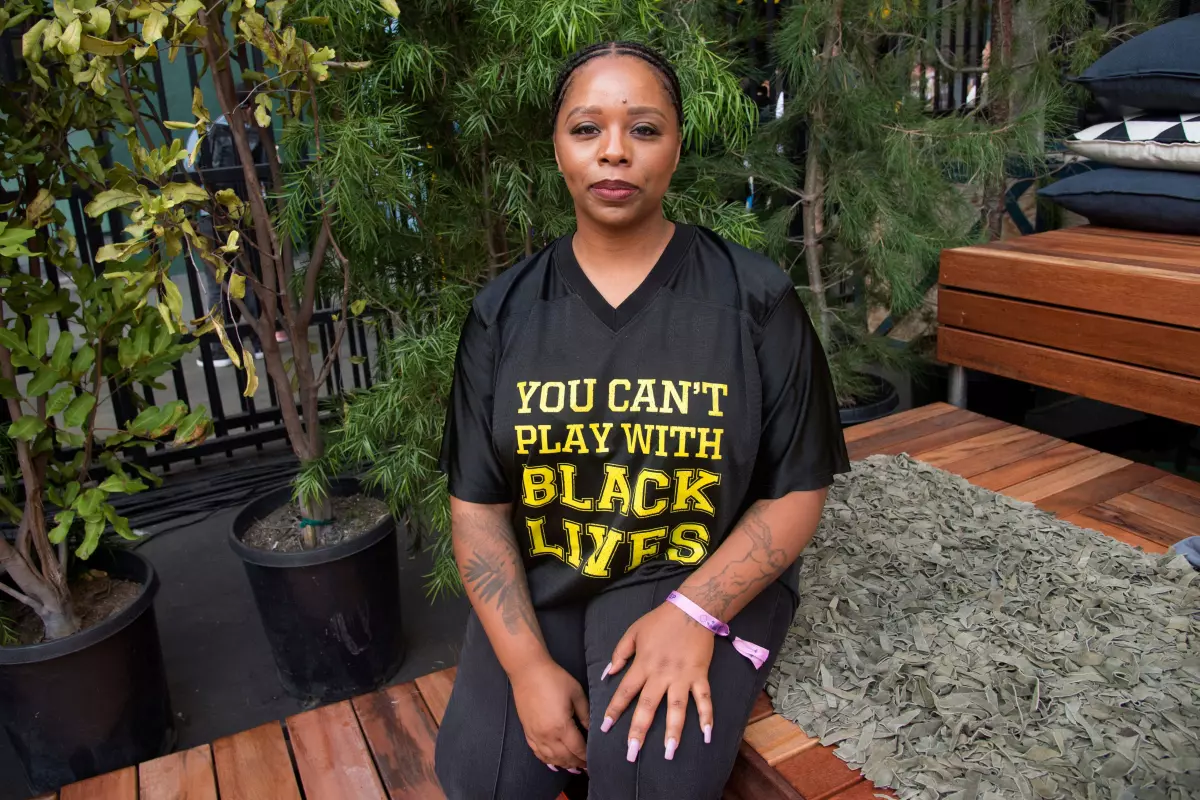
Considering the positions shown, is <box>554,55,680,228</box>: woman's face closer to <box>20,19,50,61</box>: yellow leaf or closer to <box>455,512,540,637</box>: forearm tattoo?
<box>455,512,540,637</box>: forearm tattoo

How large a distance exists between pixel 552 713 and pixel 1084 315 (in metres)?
1.98

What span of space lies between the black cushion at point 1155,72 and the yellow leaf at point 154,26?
2.73 m

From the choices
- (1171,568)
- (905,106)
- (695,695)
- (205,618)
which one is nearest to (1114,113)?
(905,106)

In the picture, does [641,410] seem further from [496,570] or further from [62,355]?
[62,355]

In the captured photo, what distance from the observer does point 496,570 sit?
1.52 m

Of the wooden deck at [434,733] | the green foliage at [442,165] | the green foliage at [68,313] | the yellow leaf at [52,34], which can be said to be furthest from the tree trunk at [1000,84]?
the yellow leaf at [52,34]

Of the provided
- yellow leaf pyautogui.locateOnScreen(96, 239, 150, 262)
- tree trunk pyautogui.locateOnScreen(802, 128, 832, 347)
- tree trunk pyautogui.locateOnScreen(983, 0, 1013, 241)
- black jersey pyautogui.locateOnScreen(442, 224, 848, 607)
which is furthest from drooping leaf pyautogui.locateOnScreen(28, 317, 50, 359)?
tree trunk pyautogui.locateOnScreen(983, 0, 1013, 241)

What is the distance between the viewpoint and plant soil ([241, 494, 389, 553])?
101 inches

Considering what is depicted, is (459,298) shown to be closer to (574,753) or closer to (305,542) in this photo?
(305,542)

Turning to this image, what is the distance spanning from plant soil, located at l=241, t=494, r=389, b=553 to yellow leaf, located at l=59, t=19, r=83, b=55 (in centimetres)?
124

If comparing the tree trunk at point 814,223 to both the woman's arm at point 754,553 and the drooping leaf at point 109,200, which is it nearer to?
the woman's arm at point 754,553

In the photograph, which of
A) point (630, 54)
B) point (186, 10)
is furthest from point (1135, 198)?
point (186, 10)

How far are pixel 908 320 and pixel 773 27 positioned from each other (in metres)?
1.49

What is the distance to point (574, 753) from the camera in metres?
1.40
